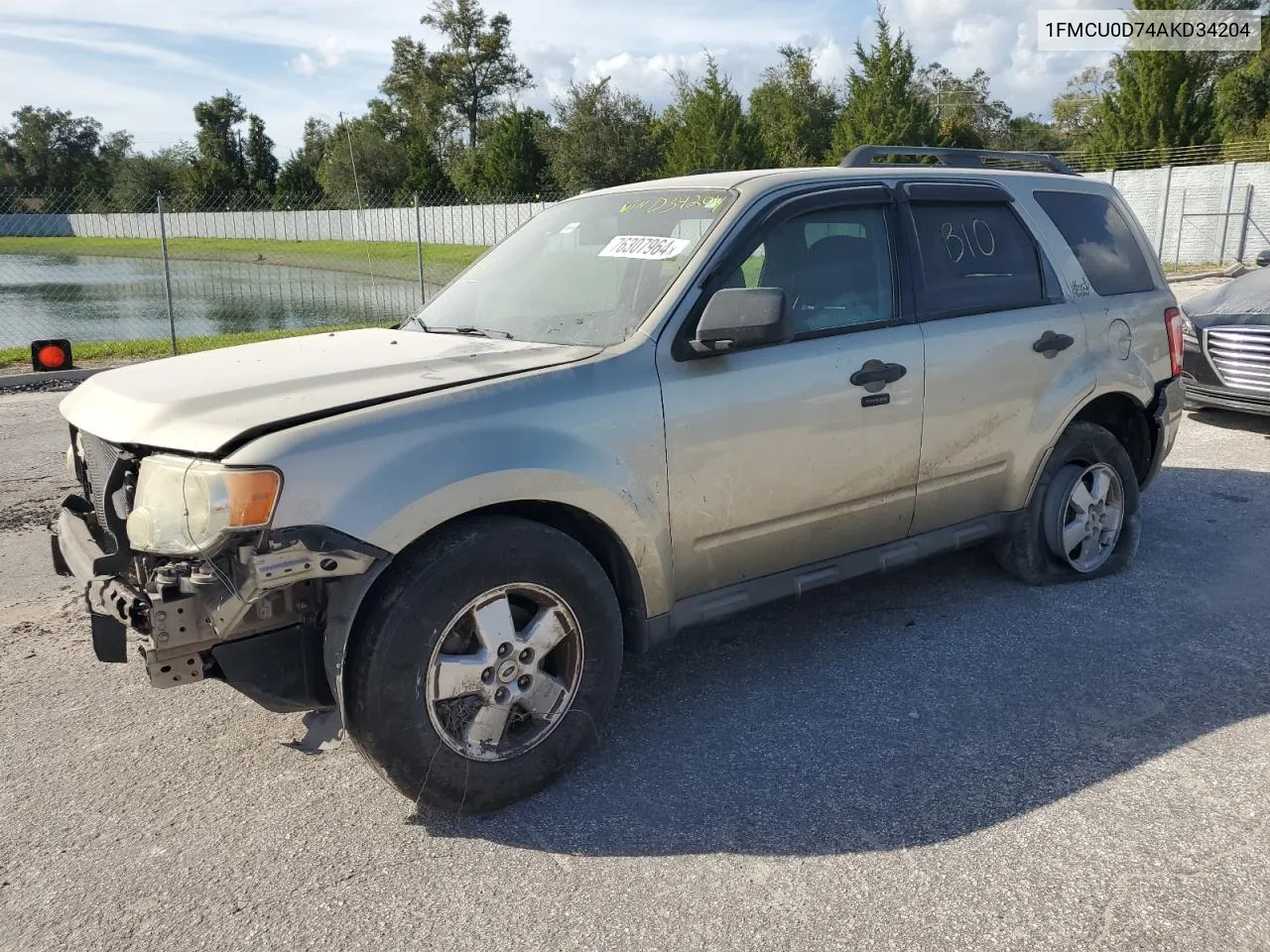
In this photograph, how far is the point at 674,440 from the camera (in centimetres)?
342

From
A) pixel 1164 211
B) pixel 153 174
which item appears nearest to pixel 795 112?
pixel 1164 211

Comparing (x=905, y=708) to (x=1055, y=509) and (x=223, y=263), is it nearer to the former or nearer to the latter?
(x=1055, y=509)

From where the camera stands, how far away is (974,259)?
4.50 meters

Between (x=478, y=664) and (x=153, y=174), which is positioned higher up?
(x=153, y=174)

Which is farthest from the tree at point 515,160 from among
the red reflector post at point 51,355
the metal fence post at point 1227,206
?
the red reflector post at point 51,355

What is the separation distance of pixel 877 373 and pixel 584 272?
1.18 meters

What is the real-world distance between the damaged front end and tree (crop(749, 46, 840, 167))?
4593 centimetres

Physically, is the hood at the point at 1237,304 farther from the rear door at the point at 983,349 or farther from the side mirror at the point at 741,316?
the side mirror at the point at 741,316

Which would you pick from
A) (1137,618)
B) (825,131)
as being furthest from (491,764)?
(825,131)

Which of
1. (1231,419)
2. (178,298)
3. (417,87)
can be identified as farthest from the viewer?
(417,87)

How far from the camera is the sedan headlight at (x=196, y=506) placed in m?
2.67

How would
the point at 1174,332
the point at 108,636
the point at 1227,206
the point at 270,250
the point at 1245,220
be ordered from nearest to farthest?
the point at 108,636 → the point at 1174,332 → the point at 1245,220 → the point at 1227,206 → the point at 270,250

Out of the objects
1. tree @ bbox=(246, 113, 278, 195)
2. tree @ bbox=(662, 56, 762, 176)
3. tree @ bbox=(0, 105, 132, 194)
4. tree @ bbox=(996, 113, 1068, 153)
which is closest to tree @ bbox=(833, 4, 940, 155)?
tree @ bbox=(662, 56, 762, 176)

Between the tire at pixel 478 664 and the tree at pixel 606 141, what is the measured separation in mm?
52866
